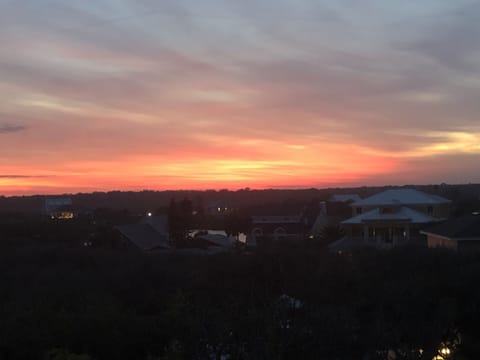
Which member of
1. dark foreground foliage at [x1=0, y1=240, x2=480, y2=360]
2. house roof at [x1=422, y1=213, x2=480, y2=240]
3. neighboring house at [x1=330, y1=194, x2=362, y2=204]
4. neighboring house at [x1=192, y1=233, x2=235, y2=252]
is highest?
neighboring house at [x1=330, y1=194, x2=362, y2=204]

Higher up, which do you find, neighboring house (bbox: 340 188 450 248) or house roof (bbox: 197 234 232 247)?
neighboring house (bbox: 340 188 450 248)

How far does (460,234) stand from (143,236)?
2207 centimetres

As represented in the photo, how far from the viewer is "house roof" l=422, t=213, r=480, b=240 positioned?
28.0 m

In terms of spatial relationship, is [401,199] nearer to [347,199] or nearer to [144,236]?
[144,236]

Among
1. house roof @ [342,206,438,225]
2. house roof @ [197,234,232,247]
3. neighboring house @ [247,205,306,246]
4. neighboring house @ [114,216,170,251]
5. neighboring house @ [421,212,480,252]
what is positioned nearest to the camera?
neighboring house @ [421,212,480,252]

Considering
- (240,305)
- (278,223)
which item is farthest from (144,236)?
(240,305)

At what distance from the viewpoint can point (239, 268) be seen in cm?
2506

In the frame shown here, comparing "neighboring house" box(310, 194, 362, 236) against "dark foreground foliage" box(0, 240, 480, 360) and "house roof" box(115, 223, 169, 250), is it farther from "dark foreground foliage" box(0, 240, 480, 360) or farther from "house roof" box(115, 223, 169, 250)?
"dark foreground foliage" box(0, 240, 480, 360)

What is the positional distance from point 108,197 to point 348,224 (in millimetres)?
109278

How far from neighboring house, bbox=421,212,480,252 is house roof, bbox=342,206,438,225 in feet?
17.1

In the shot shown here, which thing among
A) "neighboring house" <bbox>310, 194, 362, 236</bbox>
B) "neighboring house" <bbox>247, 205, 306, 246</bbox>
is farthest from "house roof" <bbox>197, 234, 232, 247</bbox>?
"neighboring house" <bbox>310, 194, 362, 236</bbox>

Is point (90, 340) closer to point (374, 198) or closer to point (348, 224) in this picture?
point (348, 224)

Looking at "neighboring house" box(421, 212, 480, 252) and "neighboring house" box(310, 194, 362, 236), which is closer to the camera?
"neighboring house" box(421, 212, 480, 252)

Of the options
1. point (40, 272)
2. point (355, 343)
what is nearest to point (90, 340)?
point (355, 343)
